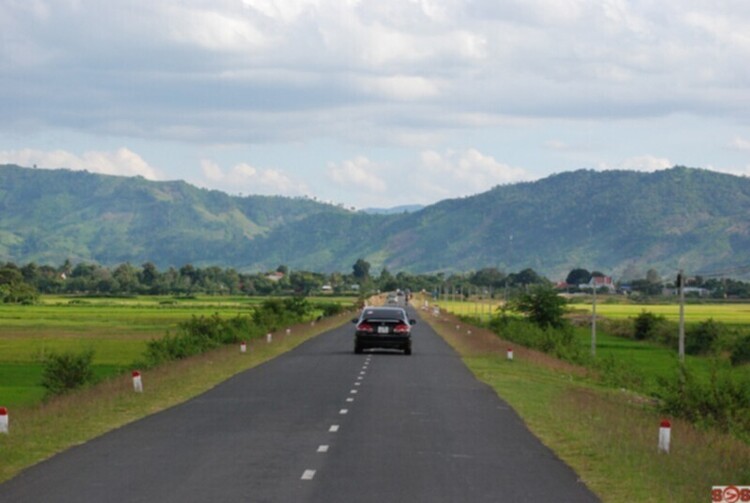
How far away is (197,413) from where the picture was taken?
2472cm

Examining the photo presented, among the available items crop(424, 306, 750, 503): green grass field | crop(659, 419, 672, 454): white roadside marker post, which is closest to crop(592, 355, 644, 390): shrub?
crop(424, 306, 750, 503): green grass field

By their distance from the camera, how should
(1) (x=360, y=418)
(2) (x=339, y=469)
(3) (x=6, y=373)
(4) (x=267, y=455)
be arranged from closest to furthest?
(2) (x=339, y=469)
(4) (x=267, y=455)
(1) (x=360, y=418)
(3) (x=6, y=373)

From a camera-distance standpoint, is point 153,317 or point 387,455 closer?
point 387,455

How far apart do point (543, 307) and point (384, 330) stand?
35.2m

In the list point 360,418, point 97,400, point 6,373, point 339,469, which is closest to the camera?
point 339,469


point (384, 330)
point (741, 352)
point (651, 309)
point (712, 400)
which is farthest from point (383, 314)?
point (651, 309)

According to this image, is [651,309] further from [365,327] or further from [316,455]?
[316,455]

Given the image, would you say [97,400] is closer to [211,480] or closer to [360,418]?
[360,418]

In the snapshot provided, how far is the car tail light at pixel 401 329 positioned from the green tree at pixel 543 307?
33329 mm

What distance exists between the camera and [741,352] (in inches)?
2879

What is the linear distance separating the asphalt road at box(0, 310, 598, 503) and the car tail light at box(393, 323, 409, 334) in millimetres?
17096

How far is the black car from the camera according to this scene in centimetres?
4841

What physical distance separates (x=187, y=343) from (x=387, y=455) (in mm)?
35405

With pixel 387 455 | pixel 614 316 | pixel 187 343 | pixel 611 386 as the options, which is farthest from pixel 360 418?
pixel 614 316
